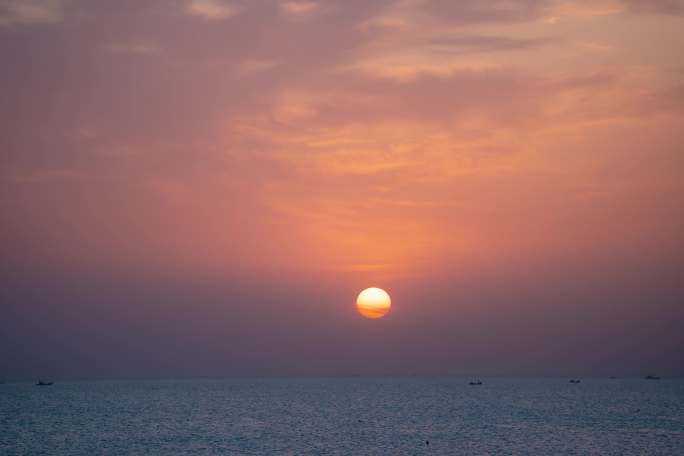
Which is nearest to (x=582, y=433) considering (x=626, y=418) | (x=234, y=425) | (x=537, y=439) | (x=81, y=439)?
(x=537, y=439)

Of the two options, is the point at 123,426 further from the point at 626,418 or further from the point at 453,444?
the point at 626,418

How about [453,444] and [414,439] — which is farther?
[414,439]

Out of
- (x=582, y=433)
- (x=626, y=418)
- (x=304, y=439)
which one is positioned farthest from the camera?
(x=626, y=418)

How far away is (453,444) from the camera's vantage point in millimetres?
125562

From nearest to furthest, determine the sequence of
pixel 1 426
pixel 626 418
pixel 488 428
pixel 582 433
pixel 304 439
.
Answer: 1. pixel 304 439
2. pixel 582 433
3. pixel 488 428
4. pixel 1 426
5. pixel 626 418

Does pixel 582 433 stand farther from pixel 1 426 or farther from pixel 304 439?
pixel 1 426

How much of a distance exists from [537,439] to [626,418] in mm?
74824

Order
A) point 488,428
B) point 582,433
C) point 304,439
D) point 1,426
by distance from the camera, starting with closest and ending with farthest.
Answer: point 304,439, point 582,433, point 488,428, point 1,426

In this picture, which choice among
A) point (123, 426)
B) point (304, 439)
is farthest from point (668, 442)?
point (123, 426)

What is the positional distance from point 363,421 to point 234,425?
3504 centimetres

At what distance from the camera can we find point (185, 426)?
532 ft

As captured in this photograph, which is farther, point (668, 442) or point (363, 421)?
point (363, 421)

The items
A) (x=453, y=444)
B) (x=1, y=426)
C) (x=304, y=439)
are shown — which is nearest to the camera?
(x=453, y=444)

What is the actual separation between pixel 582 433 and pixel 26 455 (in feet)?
349
